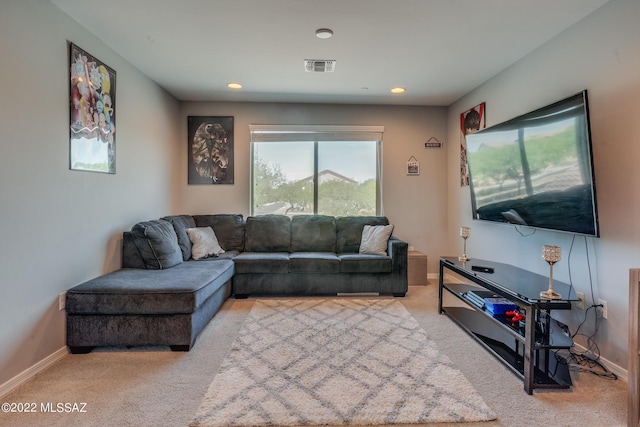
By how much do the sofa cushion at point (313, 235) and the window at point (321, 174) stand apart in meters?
0.37

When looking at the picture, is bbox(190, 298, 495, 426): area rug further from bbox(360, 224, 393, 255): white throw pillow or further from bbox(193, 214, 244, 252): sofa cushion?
bbox(193, 214, 244, 252): sofa cushion

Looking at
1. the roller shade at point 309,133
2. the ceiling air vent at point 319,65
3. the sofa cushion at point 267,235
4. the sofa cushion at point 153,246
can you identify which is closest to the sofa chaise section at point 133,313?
the sofa cushion at point 153,246

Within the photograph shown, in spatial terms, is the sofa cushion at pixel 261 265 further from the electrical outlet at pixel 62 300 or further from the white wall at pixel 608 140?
the white wall at pixel 608 140

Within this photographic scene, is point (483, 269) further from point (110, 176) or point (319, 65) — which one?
point (110, 176)

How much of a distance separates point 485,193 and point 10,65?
12.0 feet

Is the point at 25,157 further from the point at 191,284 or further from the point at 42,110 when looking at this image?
the point at 191,284

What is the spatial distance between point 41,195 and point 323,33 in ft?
7.50

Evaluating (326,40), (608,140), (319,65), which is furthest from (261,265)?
(608,140)

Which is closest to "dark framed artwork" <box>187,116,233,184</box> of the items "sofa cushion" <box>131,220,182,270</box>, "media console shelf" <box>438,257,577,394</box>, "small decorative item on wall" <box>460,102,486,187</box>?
"sofa cushion" <box>131,220,182,270</box>

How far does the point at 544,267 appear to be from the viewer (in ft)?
8.46

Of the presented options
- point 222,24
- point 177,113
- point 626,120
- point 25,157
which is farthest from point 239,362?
point 177,113

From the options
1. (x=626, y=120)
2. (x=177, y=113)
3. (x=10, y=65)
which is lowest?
(x=626, y=120)

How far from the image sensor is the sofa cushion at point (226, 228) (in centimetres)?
395

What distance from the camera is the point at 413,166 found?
14.4 ft
